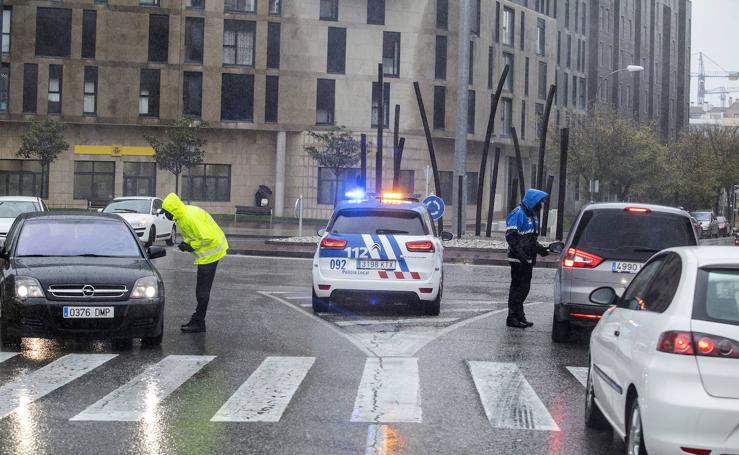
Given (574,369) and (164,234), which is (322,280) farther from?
(164,234)

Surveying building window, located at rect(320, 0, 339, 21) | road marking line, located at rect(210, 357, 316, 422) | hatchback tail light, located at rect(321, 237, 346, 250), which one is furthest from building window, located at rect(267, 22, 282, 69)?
road marking line, located at rect(210, 357, 316, 422)

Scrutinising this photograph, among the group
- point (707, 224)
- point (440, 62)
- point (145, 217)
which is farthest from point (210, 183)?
point (145, 217)

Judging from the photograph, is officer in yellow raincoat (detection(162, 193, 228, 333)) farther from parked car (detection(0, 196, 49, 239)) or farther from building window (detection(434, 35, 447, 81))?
building window (detection(434, 35, 447, 81))

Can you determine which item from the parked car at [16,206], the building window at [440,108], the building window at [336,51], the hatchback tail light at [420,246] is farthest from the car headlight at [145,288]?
the building window at [440,108]

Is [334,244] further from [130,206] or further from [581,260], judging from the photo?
[130,206]

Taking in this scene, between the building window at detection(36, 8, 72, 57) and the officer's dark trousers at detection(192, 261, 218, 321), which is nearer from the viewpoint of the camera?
the officer's dark trousers at detection(192, 261, 218, 321)

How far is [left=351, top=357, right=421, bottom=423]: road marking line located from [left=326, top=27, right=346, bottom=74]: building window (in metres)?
51.2

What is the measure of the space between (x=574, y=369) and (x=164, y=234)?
78.1ft

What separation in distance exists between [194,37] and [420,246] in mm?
47253

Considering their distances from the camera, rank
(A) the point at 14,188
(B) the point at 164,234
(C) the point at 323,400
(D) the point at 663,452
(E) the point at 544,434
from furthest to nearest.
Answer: (A) the point at 14,188 → (B) the point at 164,234 → (C) the point at 323,400 → (E) the point at 544,434 → (D) the point at 663,452

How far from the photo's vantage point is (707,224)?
61.5 m

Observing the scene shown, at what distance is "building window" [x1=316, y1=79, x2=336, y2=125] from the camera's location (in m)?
61.7

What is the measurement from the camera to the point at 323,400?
29.6ft

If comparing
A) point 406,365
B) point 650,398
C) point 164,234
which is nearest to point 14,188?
point 164,234
